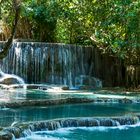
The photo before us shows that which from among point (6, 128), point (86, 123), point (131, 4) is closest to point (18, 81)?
point (131, 4)

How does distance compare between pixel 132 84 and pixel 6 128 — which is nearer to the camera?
pixel 6 128

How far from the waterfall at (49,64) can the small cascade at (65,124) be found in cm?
1348

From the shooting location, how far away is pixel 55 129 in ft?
40.9

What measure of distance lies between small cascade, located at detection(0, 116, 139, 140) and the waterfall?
13.5m

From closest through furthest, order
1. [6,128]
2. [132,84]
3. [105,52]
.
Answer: [6,128], [132,84], [105,52]

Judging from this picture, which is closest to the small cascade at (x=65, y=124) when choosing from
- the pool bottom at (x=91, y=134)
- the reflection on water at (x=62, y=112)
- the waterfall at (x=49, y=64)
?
the pool bottom at (x=91, y=134)

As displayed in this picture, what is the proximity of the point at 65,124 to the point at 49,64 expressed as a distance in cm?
1485

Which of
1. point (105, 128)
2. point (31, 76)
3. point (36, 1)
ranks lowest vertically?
point (105, 128)

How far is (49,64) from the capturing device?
27.4 m

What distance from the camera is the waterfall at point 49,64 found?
26.8 metres

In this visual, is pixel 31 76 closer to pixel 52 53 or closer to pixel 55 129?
pixel 52 53

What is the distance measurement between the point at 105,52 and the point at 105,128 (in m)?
15.1

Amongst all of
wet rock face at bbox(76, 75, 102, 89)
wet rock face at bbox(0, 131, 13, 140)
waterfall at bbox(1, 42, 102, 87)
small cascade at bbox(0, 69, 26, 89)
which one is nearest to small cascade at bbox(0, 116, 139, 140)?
wet rock face at bbox(0, 131, 13, 140)

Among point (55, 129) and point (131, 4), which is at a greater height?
point (131, 4)
